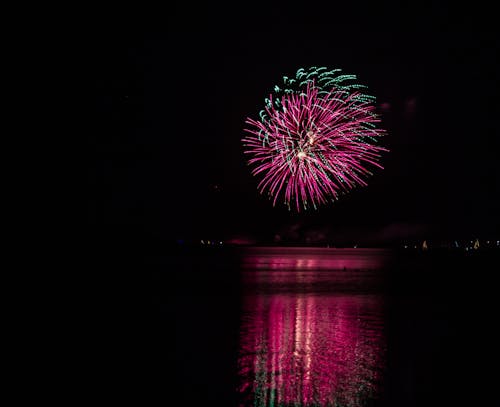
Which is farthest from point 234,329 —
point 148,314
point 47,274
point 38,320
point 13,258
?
point 13,258

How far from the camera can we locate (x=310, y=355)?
11469 mm

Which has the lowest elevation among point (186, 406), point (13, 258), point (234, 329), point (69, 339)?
point (186, 406)

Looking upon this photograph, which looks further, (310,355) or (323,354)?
(323,354)

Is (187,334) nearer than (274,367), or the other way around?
(274,367)

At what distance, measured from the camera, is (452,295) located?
2805cm

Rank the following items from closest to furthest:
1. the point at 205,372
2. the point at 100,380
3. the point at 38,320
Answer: the point at 100,380
the point at 205,372
the point at 38,320

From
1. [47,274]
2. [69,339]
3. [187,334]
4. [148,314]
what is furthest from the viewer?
[47,274]

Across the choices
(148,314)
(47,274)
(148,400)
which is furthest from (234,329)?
(47,274)

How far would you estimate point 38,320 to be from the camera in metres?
15.7

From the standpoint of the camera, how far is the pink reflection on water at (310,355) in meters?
8.48

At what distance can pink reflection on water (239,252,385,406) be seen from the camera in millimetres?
8477

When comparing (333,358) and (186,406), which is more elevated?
(333,358)

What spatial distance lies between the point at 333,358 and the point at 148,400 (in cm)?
444

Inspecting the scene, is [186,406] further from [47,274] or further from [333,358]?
[47,274]
